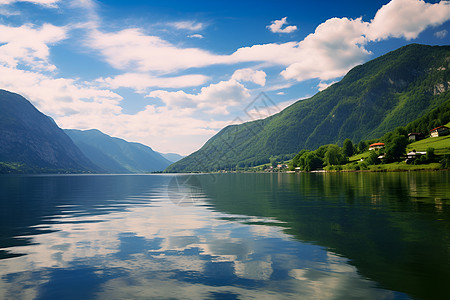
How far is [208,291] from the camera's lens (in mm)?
12516

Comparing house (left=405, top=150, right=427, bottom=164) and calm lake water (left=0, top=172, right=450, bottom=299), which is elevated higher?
house (left=405, top=150, right=427, bottom=164)

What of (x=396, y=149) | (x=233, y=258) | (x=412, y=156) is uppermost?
(x=396, y=149)

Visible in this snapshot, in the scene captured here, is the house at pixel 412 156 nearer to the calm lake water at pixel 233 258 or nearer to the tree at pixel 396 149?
the tree at pixel 396 149

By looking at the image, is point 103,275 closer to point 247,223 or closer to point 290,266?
point 290,266

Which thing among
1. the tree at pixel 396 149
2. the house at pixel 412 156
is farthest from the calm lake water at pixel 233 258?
the tree at pixel 396 149

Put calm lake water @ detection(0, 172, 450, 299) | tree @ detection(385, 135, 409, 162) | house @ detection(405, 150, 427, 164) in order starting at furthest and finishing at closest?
tree @ detection(385, 135, 409, 162)
house @ detection(405, 150, 427, 164)
calm lake water @ detection(0, 172, 450, 299)

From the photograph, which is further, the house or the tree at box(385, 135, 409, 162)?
the tree at box(385, 135, 409, 162)

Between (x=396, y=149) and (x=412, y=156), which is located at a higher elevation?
(x=396, y=149)

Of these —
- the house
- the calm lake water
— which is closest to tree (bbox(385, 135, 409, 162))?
the house

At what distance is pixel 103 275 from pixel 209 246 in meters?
7.42

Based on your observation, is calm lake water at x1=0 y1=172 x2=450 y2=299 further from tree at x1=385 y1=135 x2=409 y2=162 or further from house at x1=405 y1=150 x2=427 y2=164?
tree at x1=385 y1=135 x2=409 y2=162

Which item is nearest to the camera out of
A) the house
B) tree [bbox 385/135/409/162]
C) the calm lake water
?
the calm lake water

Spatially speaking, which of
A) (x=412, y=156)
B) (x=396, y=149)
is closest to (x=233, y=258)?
(x=412, y=156)

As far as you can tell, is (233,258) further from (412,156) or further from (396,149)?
(396,149)
